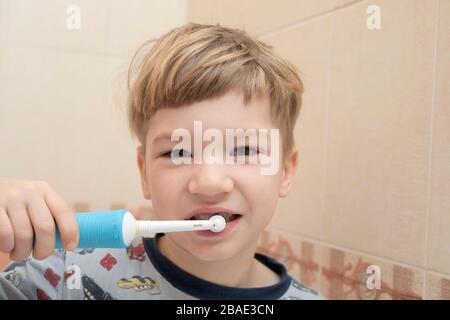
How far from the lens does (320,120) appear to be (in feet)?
2.72

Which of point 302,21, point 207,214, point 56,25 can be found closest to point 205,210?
point 207,214

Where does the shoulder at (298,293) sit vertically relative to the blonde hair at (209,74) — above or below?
below

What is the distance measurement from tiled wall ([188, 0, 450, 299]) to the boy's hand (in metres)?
0.44

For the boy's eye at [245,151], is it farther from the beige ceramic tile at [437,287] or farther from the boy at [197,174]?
the beige ceramic tile at [437,287]

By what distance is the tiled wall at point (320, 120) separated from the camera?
0.65 meters

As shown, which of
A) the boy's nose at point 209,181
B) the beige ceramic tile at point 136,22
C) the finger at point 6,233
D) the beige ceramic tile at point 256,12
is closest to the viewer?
the finger at point 6,233

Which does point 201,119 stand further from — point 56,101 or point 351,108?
point 56,101

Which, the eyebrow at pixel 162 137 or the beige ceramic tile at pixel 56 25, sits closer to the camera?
the eyebrow at pixel 162 137

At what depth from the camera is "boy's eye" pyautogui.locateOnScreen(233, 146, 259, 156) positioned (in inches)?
24.9

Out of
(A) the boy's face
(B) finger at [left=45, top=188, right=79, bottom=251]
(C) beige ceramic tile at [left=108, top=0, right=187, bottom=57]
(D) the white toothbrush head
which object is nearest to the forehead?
(A) the boy's face

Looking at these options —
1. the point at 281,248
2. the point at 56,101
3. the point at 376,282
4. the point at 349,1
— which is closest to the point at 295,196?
the point at 281,248

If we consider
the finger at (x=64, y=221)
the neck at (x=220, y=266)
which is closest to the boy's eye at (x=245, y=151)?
the neck at (x=220, y=266)

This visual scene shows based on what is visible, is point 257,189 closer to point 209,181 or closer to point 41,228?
point 209,181

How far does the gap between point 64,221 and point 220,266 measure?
311 mm
